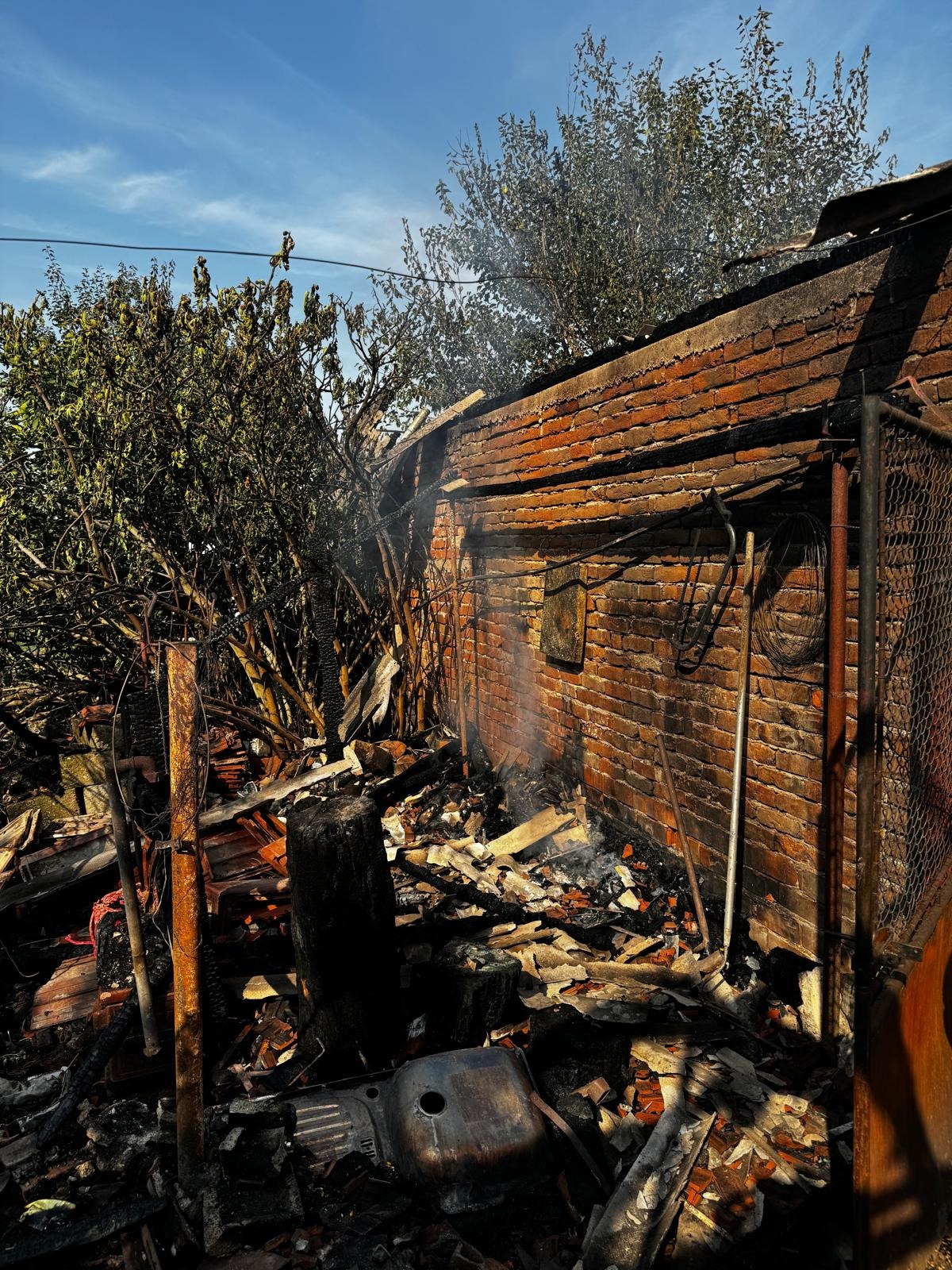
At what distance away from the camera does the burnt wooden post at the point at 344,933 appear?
3656 mm

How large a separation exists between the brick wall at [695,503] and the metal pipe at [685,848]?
8 centimetres

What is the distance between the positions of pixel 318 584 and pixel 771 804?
15.4 ft

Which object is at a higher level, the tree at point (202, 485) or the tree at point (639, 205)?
the tree at point (639, 205)

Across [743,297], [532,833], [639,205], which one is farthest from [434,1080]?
[639,205]

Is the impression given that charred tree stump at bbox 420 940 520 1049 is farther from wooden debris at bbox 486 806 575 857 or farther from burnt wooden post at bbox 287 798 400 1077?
wooden debris at bbox 486 806 575 857

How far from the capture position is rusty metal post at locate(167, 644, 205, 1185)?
3066 mm

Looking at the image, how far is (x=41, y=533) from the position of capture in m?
8.98

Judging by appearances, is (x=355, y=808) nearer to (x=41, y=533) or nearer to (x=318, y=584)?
(x=318, y=584)

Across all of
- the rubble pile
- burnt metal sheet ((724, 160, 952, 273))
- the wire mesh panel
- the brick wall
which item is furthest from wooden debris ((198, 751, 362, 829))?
burnt metal sheet ((724, 160, 952, 273))

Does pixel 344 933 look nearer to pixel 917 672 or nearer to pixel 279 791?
pixel 917 672

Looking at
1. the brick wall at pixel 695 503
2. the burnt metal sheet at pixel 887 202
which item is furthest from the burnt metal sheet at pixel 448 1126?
the burnt metal sheet at pixel 887 202

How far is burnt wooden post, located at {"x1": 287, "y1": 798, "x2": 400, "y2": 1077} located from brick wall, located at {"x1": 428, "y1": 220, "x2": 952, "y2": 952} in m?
2.18

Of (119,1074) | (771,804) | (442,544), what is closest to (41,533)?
(442,544)

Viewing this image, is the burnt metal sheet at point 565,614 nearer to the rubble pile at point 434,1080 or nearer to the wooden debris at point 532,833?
the wooden debris at point 532,833
